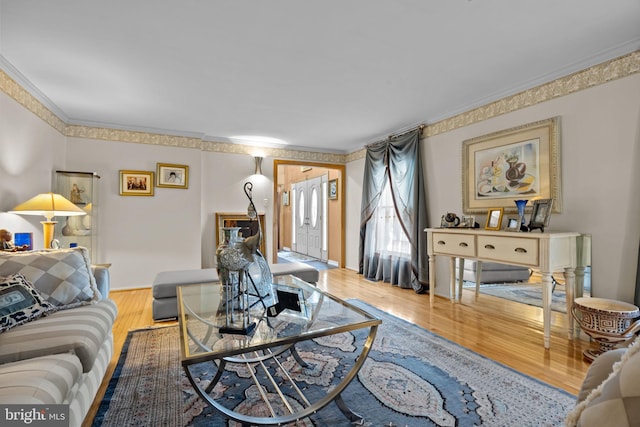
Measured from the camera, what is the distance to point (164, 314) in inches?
115

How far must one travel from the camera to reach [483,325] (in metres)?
2.91

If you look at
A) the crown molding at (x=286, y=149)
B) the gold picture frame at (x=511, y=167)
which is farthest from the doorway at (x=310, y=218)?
the gold picture frame at (x=511, y=167)

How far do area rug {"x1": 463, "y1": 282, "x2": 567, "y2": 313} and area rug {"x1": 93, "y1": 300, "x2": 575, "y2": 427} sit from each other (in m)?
1.02

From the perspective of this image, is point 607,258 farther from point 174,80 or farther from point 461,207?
point 174,80

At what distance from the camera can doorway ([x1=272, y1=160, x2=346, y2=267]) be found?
6059 mm

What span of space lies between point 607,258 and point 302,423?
261cm

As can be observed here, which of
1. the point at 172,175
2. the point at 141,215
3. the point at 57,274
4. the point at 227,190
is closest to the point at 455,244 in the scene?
the point at 57,274

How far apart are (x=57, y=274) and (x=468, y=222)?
12.1 feet

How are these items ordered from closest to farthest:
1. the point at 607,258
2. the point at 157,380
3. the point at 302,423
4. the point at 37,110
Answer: the point at 302,423 → the point at 157,380 → the point at 607,258 → the point at 37,110

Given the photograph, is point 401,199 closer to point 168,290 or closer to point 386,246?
point 386,246

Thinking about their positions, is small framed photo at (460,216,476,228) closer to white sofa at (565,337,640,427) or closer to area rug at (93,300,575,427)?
area rug at (93,300,575,427)

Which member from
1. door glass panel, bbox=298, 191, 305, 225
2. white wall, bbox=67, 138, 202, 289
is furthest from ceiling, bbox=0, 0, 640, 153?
door glass panel, bbox=298, 191, 305, 225

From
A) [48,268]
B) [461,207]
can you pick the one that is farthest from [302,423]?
Result: [461,207]

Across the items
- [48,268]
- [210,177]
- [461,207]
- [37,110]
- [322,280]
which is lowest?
[322,280]
